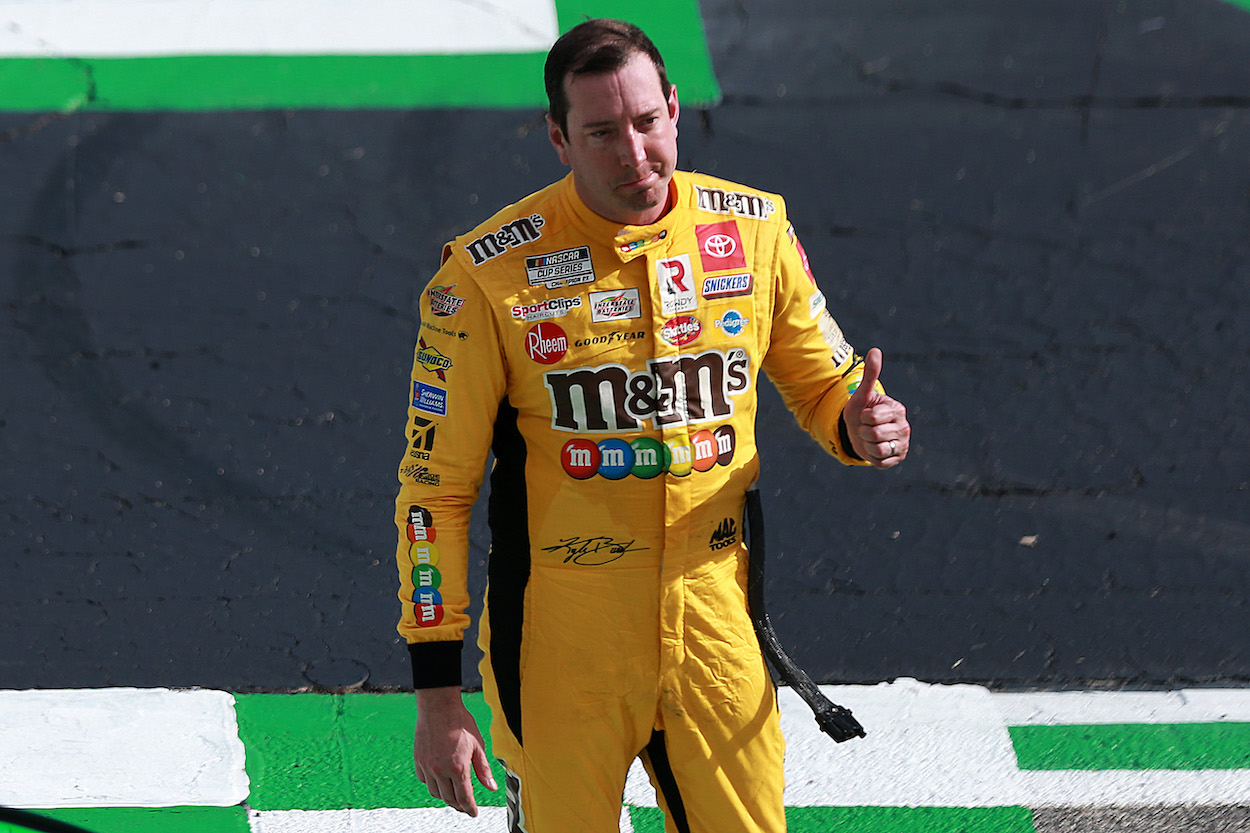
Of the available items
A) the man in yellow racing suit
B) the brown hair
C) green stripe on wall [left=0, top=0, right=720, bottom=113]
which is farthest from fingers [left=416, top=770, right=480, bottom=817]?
green stripe on wall [left=0, top=0, right=720, bottom=113]

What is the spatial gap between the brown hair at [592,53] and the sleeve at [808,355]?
0.43 m

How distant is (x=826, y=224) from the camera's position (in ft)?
12.7

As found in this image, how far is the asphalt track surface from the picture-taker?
378 cm

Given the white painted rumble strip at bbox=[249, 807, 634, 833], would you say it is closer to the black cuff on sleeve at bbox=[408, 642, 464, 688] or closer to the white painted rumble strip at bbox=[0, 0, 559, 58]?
the black cuff on sleeve at bbox=[408, 642, 464, 688]

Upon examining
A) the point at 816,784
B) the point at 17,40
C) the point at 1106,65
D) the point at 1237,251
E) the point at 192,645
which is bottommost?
the point at 816,784

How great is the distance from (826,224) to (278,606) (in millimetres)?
2056

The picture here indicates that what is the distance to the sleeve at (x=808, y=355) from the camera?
2.30m

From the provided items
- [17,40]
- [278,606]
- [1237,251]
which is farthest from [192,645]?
[1237,251]

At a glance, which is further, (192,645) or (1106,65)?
(1106,65)

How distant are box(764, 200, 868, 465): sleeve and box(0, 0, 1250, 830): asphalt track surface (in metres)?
1.41

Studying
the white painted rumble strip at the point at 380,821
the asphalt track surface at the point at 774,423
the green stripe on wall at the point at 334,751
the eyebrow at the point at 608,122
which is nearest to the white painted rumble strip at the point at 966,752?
the asphalt track surface at the point at 774,423

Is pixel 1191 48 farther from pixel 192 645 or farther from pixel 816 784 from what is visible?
pixel 192 645

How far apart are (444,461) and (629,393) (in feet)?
1.12

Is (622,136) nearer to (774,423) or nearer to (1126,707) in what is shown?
(774,423)
